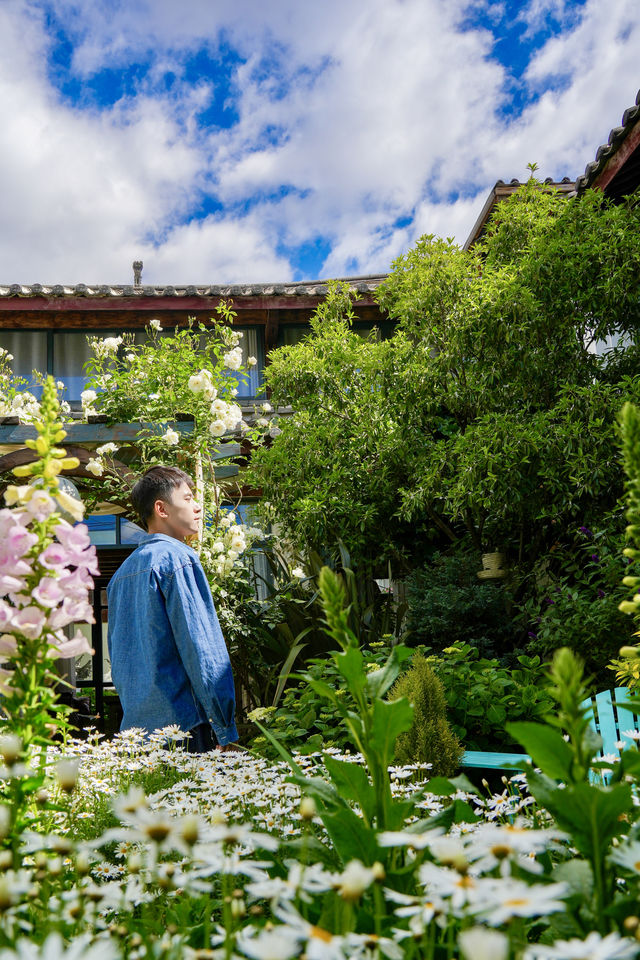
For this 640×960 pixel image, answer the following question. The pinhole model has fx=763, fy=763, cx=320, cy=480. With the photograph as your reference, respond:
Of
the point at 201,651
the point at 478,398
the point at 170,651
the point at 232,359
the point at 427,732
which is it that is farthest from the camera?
the point at 478,398

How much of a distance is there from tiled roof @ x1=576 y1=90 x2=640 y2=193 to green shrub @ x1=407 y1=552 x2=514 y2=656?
136 inches

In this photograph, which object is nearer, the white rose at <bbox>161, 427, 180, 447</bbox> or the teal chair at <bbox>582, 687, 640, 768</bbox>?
the teal chair at <bbox>582, 687, 640, 768</bbox>

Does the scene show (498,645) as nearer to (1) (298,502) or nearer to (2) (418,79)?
(1) (298,502)

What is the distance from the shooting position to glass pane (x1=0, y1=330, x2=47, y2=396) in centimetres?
1084

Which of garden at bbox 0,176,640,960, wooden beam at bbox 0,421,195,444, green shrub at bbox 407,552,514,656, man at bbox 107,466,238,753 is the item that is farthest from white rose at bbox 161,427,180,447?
man at bbox 107,466,238,753

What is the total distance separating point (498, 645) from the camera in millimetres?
5234

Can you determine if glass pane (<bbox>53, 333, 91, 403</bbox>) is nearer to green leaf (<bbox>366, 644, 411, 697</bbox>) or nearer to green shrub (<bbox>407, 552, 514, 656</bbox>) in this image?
green shrub (<bbox>407, 552, 514, 656</bbox>)

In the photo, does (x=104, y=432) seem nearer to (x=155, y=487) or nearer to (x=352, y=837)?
(x=155, y=487)

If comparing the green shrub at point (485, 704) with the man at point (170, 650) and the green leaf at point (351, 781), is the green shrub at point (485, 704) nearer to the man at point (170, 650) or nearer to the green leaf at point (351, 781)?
the man at point (170, 650)

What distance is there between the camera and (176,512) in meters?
2.86

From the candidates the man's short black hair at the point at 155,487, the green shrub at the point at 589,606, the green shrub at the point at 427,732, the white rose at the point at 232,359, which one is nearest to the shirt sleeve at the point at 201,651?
the man's short black hair at the point at 155,487

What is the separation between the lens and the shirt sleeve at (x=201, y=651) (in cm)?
252

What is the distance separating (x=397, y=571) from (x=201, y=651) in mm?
4133

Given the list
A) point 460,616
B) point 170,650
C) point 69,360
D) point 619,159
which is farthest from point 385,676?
point 69,360
